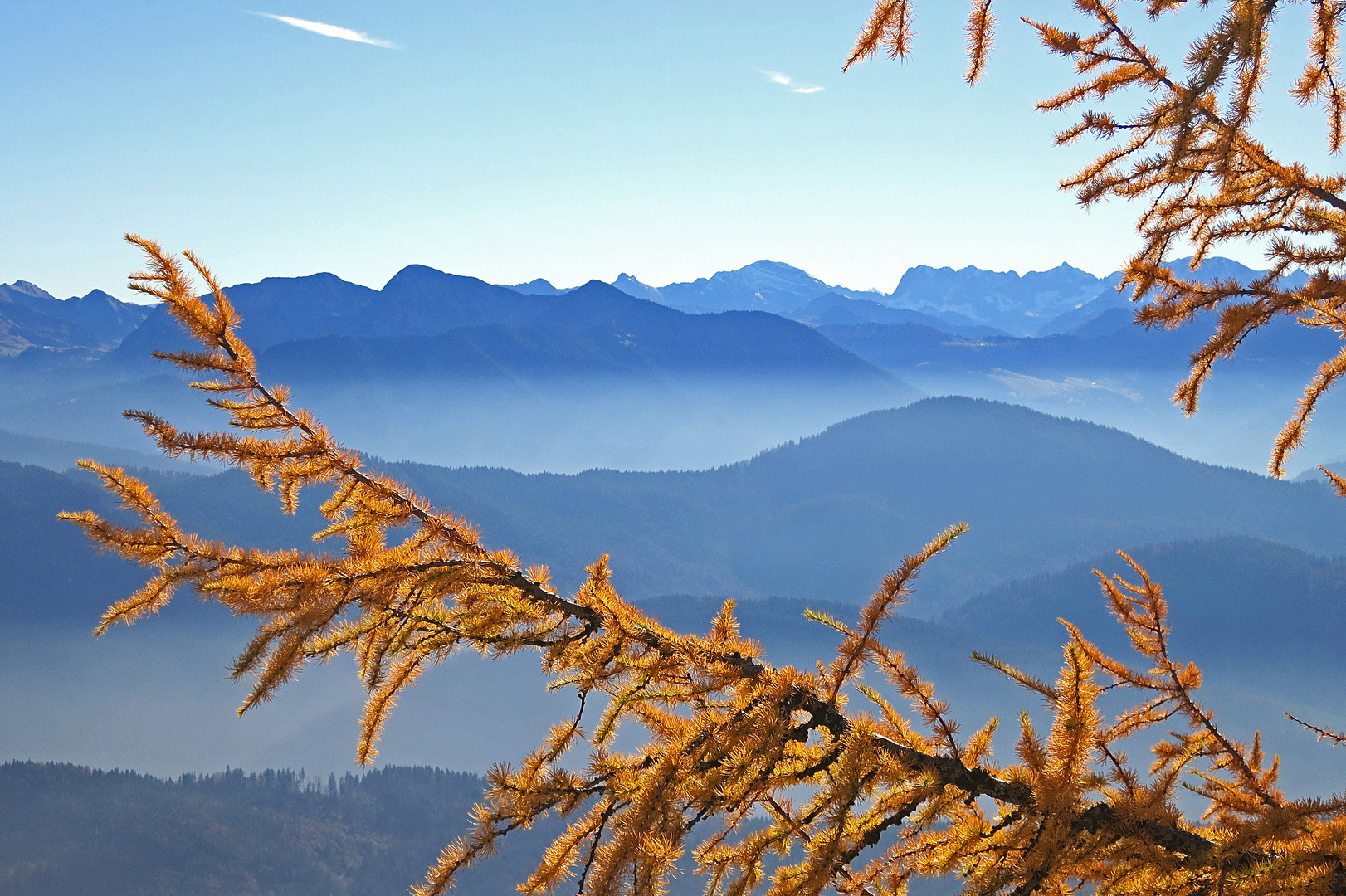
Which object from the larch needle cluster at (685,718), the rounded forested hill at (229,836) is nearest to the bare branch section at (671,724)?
the larch needle cluster at (685,718)

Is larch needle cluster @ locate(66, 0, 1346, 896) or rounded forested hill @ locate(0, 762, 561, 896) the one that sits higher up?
larch needle cluster @ locate(66, 0, 1346, 896)

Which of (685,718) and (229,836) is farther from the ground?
(685,718)

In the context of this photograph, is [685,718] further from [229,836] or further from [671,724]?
[229,836]

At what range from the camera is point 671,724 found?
369cm

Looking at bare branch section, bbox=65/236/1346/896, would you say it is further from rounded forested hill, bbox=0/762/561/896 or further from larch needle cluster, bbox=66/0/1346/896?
rounded forested hill, bbox=0/762/561/896

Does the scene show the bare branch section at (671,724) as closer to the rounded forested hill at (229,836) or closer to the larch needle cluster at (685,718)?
the larch needle cluster at (685,718)

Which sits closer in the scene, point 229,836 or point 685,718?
point 685,718

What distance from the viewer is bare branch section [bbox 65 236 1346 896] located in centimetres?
302

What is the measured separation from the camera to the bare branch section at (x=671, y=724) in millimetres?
3018

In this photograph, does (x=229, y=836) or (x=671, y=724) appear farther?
(x=229, y=836)

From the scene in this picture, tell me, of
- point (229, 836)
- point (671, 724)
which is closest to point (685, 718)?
point (671, 724)

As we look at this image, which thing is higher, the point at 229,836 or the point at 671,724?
the point at 671,724

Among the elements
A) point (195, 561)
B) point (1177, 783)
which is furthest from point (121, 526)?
point (1177, 783)

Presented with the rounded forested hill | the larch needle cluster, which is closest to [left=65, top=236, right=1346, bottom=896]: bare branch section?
the larch needle cluster
